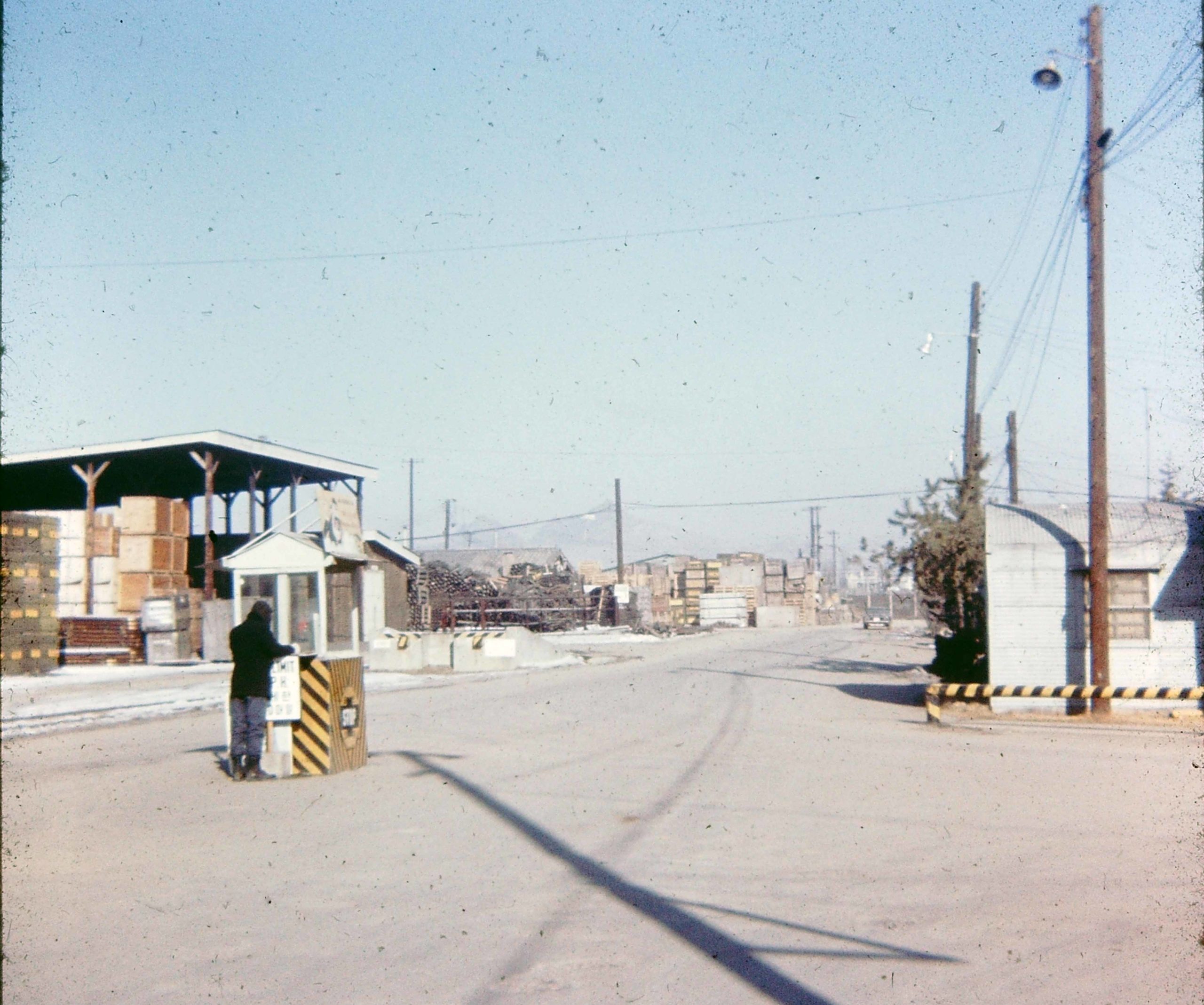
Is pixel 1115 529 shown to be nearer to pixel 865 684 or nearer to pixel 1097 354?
pixel 1097 354

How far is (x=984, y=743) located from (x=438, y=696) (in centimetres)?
1059

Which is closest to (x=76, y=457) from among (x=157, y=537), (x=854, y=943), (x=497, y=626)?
(x=157, y=537)

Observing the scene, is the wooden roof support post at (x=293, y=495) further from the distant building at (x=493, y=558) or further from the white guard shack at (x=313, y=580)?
the distant building at (x=493, y=558)

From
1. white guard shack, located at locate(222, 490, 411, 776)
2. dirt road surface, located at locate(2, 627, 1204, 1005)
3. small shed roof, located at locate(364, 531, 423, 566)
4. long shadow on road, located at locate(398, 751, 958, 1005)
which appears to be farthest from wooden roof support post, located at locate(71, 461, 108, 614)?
long shadow on road, located at locate(398, 751, 958, 1005)

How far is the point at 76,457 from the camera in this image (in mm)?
33344

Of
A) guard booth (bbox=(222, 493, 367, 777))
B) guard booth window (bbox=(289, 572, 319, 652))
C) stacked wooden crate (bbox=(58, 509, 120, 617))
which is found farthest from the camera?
stacked wooden crate (bbox=(58, 509, 120, 617))

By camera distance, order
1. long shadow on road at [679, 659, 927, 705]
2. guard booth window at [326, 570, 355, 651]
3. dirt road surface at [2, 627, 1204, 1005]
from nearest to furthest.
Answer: dirt road surface at [2, 627, 1204, 1005] < long shadow on road at [679, 659, 927, 705] < guard booth window at [326, 570, 355, 651]

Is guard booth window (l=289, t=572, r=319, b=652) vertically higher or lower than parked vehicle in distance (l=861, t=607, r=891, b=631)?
higher

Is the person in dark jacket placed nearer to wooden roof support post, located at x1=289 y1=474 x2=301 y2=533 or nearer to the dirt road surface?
the dirt road surface

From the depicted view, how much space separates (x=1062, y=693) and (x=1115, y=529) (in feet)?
11.9

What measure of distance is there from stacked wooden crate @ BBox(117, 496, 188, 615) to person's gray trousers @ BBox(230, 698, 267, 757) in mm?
20831

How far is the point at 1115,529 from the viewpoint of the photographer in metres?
18.9

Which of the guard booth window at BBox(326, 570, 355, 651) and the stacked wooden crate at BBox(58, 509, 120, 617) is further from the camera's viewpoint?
the stacked wooden crate at BBox(58, 509, 120, 617)

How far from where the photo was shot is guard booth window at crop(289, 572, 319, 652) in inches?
1017
